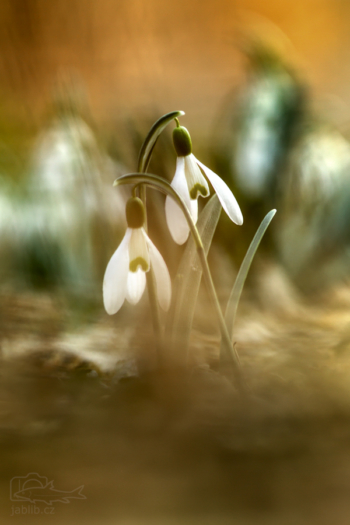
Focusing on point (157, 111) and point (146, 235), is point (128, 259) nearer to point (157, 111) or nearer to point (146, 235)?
point (146, 235)

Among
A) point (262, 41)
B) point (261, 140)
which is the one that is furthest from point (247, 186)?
point (262, 41)

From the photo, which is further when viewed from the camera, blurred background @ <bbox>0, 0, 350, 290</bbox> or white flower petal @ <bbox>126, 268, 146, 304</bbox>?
blurred background @ <bbox>0, 0, 350, 290</bbox>

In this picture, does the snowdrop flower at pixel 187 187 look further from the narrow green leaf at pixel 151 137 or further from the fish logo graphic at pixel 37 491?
the fish logo graphic at pixel 37 491

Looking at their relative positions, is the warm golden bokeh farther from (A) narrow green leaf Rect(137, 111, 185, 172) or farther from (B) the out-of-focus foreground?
(A) narrow green leaf Rect(137, 111, 185, 172)

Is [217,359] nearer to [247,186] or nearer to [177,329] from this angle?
[177,329]

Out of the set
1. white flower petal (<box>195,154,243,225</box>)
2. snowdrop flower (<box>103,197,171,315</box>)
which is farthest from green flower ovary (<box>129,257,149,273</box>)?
white flower petal (<box>195,154,243,225</box>)

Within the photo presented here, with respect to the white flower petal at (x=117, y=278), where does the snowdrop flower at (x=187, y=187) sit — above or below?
above

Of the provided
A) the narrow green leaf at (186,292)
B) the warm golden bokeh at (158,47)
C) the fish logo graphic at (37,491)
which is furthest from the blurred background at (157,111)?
the fish logo graphic at (37,491)

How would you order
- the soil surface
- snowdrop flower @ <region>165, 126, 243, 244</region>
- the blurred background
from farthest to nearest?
the blurred background < snowdrop flower @ <region>165, 126, 243, 244</region> < the soil surface
